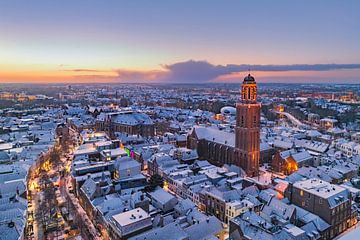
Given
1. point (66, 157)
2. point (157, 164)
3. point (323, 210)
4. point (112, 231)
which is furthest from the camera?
point (66, 157)

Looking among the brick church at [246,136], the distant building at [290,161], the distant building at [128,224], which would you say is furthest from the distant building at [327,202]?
the distant building at [128,224]

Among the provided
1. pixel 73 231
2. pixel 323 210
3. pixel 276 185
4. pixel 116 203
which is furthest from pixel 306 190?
pixel 73 231

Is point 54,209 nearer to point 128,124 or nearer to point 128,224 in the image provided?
point 128,224

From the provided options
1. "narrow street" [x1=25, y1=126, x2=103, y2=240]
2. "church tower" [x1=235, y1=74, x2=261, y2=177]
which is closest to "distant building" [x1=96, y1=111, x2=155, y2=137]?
"narrow street" [x1=25, y1=126, x2=103, y2=240]

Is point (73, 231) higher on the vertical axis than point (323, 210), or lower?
lower

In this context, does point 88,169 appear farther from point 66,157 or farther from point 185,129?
point 185,129

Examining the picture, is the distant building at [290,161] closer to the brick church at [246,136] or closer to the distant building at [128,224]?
the brick church at [246,136]

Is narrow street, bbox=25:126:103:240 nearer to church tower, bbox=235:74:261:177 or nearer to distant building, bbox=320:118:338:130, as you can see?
church tower, bbox=235:74:261:177

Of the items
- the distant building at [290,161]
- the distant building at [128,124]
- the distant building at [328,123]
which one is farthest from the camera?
the distant building at [328,123]
